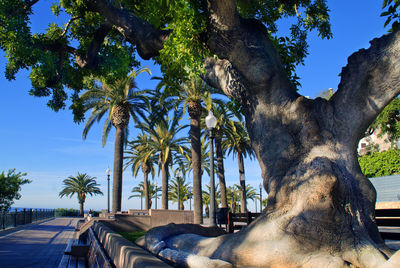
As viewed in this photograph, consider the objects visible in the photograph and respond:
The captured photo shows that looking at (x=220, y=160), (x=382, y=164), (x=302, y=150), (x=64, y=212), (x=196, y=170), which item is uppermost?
(x=220, y=160)

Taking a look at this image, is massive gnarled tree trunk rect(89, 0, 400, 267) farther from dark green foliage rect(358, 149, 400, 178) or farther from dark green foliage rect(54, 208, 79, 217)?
dark green foliage rect(54, 208, 79, 217)

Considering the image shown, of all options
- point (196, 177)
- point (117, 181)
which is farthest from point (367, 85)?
point (117, 181)

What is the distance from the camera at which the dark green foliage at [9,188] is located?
1014 inches

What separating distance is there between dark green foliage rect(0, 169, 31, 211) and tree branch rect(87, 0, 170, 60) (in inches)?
900

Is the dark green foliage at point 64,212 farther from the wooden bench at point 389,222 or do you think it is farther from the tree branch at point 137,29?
the wooden bench at point 389,222

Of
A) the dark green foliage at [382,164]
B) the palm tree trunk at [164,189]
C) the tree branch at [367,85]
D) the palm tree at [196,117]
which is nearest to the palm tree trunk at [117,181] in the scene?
the palm tree at [196,117]

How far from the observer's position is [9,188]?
2595 centimetres

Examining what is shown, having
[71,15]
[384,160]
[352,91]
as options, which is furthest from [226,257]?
[384,160]

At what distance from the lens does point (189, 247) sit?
6426 millimetres

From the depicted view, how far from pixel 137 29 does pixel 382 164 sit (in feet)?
93.6

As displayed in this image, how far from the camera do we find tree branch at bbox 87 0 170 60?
7.30 meters

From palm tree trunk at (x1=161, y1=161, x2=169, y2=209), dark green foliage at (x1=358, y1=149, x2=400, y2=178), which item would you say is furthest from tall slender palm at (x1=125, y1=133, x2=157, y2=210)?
dark green foliage at (x1=358, y1=149, x2=400, y2=178)

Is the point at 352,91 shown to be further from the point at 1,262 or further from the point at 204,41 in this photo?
the point at 1,262

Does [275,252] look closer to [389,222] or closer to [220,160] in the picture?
[389,222]
